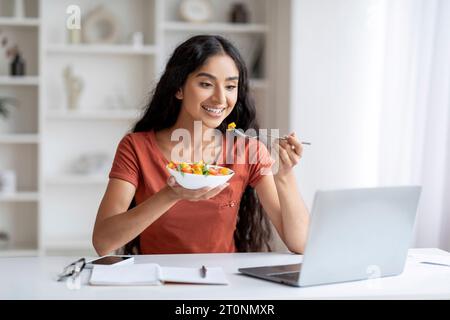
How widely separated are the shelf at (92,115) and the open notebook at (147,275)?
2532mm

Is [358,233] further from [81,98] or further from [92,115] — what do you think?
[81,98]

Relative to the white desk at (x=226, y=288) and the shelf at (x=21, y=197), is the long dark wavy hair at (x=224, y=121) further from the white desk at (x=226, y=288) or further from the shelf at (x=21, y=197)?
the shelf at (x=21, y=197)

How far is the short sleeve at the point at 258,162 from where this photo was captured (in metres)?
2.27

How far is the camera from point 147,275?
5.31 feet

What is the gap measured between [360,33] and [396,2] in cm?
42

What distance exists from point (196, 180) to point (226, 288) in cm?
28

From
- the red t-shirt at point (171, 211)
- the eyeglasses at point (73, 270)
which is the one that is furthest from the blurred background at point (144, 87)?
the eyeglasses at point (73, 270)

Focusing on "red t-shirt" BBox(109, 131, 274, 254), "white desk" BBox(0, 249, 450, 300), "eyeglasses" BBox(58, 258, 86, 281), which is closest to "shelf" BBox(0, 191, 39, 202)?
"red t-shirt" BBox(109, 131, 274, 254)

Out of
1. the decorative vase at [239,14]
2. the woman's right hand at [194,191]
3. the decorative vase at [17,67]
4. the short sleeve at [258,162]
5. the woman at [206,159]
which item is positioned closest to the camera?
the woman's right hand at [194,191]

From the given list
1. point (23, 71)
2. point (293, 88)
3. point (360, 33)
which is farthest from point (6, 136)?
point (360, 33)

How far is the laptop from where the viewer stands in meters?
1.56

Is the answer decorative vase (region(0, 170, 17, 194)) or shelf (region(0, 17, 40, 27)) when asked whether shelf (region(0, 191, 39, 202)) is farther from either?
shelf (region(0, 17, 40, 27))

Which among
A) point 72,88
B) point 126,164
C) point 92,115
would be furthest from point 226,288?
point 72,88
